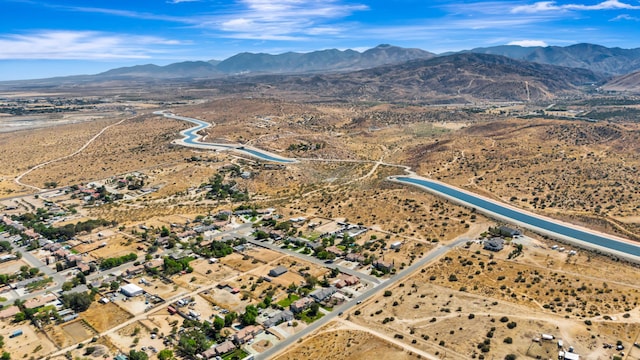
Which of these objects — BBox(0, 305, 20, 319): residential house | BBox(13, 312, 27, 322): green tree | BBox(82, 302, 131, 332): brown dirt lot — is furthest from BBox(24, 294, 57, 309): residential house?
BBox(82, 302, 131, 332): brown dirt lot

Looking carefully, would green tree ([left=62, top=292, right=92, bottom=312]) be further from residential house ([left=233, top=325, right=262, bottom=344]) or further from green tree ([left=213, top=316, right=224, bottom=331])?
residential house ([left=233, top=325, right=262, bottom=344])

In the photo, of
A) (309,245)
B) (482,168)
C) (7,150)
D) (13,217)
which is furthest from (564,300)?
(7,150)

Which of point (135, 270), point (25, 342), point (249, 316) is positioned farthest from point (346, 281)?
point (25, 342)

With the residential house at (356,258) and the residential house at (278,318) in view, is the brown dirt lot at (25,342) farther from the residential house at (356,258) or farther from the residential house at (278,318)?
the residential house at (356,258)

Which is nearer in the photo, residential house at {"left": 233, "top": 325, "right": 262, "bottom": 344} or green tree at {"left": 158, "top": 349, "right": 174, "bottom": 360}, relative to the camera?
green tree at {"left": 158, "top": 349, "right": 174, "bottom": 360}

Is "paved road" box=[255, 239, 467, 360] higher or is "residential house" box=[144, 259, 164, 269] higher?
"residential house" box=[144, 259, 164, 269]

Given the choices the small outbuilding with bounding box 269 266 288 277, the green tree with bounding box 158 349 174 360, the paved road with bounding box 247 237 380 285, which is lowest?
the green tree with bounding box 158 349 174 360

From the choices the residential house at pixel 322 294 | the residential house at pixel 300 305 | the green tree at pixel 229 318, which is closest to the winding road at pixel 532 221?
the residential house at pixel 322 294
